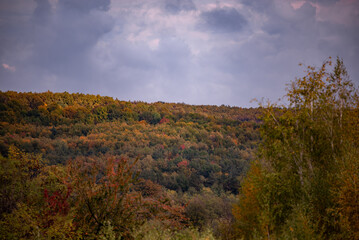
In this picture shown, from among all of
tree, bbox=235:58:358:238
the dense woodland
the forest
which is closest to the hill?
the dense woodland

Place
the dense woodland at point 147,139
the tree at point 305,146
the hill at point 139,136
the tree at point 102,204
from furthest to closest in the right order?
the hill at point 139,136 → the dense woodland at point 147,139 → the tree at point 305,146 → the tree at point 102,204

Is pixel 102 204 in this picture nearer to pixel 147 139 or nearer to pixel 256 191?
pixel 256 191

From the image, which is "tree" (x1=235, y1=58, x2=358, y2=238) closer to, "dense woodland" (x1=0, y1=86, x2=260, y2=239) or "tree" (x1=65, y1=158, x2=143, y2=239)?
"tree" (x1=65, y1=158, x2=143, y2=239)

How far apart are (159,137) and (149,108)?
16407 millimetres

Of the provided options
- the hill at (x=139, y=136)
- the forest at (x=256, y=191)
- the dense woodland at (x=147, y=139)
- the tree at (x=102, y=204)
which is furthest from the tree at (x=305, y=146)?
the hill at (x=139, y=136)

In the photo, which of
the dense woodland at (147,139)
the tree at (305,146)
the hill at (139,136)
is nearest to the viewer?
the tree at (305,146)

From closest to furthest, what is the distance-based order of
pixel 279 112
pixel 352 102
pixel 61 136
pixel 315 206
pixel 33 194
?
pixel 33 194 → pixel 315 206 → pixel 352 102 → pixel 279 112 → pixel 61 136

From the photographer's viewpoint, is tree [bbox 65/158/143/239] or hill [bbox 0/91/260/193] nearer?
tree [bbox 65/158/143/239]

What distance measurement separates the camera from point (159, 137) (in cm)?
4672

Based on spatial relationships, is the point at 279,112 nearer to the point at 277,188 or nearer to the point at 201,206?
the point at 277,188

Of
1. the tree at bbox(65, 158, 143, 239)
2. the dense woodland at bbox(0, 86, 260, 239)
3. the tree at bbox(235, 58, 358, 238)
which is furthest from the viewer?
the dense woodland at bbox(0, 86, 260, 239)

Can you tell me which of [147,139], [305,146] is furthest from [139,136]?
[305,146]

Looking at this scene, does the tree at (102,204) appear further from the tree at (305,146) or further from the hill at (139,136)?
the hill at (139,136)

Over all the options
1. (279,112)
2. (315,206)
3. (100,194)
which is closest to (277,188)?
(315,206)
